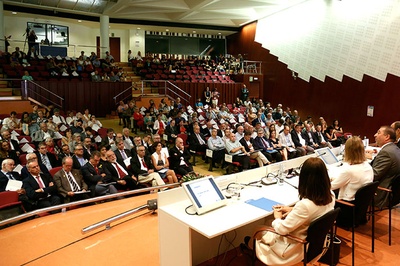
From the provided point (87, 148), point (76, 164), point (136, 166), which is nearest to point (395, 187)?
point (136, 166)

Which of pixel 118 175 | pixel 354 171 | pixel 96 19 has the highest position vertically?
pixel 96 19

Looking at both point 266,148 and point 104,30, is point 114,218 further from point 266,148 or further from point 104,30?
point 104,30

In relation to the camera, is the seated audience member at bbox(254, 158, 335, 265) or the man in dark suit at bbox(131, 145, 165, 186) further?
the man in dark suit at bbox(131, 145, 165, 186)

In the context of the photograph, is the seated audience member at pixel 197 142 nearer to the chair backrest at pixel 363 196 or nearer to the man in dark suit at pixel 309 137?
the man in dark suit at pixel 309 137

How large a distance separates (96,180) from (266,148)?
4134 mm

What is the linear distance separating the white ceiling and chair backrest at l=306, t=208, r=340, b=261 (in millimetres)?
12039

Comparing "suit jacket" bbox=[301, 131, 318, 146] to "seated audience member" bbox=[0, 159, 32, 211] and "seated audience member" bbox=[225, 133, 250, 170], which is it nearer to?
"seated audience member" bbox=[225, 133, 250, 170]

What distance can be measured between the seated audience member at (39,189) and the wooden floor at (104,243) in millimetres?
241

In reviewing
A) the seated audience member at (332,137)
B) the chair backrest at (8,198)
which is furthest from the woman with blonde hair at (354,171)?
the seated audience member at (332,137)

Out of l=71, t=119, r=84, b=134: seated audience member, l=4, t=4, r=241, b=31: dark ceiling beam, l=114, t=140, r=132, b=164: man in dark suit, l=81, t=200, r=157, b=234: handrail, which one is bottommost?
l=81, t=200, r=157, b=234: handrail

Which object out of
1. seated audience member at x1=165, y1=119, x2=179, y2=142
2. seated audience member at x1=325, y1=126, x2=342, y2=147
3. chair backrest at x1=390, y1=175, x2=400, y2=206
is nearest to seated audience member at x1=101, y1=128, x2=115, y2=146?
seated audience member at x1=165, y1=119, x2=179, y2=142

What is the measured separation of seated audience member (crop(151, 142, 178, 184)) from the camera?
5.65 meters

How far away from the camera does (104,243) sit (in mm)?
3588

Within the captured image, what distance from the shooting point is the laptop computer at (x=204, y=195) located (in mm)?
2678
